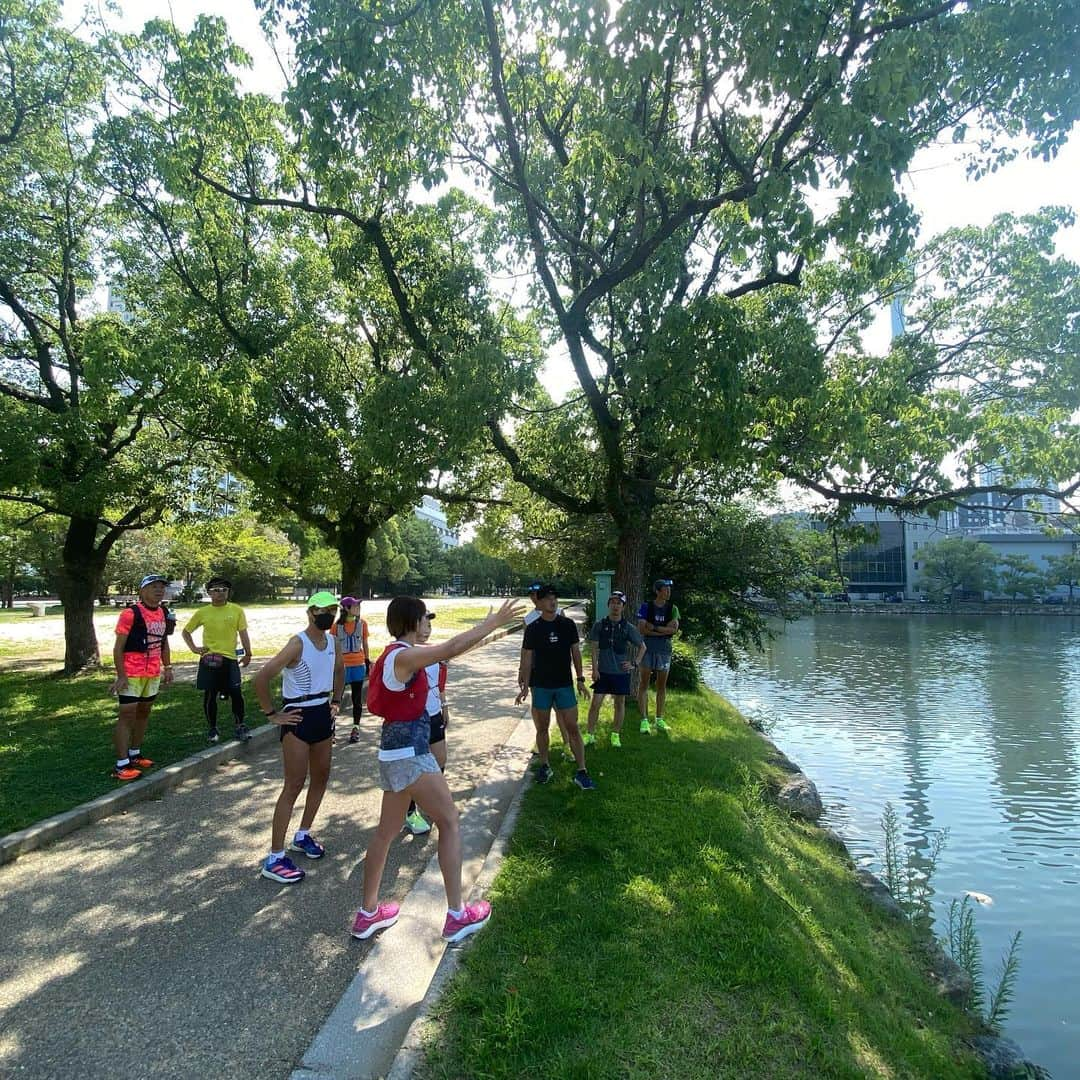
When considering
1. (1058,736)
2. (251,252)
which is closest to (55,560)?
(251,252)

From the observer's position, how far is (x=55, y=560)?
25.3 m

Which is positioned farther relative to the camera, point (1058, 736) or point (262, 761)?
point (1058, 736)

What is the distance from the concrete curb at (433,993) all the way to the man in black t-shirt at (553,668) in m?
1.17

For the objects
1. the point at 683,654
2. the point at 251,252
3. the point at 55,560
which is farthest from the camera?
the point at 55,560

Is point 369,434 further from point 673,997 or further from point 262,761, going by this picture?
point 673,997

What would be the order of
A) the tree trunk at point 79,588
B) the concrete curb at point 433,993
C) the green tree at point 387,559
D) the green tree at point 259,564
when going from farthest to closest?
the green tree at point 387,559, the green tree at point 259,564, the tree trunk at point 79,588, the concrete curb at point 433,993

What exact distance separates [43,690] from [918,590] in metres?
81.7

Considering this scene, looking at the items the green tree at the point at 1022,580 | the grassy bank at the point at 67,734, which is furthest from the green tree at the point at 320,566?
the green tree at the point at 1022,580

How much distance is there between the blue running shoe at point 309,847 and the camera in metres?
4.63

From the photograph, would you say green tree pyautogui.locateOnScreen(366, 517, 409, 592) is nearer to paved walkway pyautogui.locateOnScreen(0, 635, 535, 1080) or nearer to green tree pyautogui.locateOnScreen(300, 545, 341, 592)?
green tree pyautogui.locateOnScreen(300, 545, 341, 592)

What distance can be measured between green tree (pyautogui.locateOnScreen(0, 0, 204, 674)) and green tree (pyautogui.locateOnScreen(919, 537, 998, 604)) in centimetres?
6971

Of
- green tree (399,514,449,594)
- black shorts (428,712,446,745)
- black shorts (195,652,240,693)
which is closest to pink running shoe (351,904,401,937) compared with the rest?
black shorts (428,712,446,745)

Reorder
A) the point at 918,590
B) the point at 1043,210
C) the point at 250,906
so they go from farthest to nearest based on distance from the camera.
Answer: the point at 918,590 → the point at 1043,210 → the point at 250,906

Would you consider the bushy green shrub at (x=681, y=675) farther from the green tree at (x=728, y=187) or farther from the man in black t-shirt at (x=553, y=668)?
the man in black t-shirt at (x=553, y=668)
